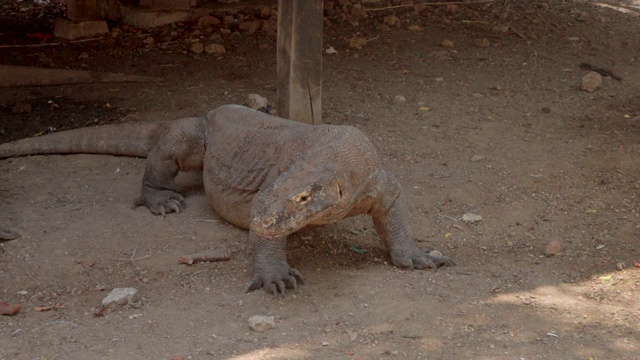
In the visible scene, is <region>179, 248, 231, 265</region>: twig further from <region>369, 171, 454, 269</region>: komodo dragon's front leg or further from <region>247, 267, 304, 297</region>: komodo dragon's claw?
<region>369, 171, 454, 269</region>: komodo dragon's front leg

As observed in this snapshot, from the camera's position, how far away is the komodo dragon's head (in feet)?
11.1

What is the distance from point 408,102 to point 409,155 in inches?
40.8

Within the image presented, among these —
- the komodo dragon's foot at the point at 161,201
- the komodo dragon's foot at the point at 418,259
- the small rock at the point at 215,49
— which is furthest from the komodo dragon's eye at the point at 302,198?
the small rock at the point at 215,49

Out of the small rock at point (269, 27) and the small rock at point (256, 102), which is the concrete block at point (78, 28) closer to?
the small rock at point (269, 27)

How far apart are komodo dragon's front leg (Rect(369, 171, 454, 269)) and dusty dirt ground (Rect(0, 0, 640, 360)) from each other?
0.07 m

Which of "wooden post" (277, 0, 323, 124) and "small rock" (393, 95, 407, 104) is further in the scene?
"small rock" (393, 95, 407, 104)

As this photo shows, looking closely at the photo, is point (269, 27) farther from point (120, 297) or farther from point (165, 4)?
point (120, 297)

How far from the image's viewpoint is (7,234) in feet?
14.3

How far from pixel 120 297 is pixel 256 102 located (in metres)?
2.72

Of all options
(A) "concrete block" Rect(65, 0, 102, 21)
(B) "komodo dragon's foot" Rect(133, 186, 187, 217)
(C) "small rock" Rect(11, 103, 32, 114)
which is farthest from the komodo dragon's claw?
(A) "concrete block" Rect(65, 0, 102, 21)

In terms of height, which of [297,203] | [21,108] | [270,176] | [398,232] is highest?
[297,203]

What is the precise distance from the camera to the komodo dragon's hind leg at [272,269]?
151 inches

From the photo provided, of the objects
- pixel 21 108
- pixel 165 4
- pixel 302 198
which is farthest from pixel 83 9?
pixel 302 198

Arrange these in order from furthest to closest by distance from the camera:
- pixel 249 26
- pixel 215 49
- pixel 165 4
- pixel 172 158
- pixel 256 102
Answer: pixel 165 4 < pixel 249 26 < pixel 215 49 < pixel 256 102 < pixel 172 158
